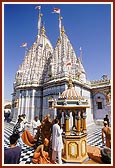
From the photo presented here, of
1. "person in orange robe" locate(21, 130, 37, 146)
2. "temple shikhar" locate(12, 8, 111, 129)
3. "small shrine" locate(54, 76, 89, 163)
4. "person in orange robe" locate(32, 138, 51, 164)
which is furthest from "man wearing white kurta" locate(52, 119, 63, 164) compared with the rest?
"temple shikhar" locate(12, 8, 111, 129)

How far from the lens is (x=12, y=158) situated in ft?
9.95

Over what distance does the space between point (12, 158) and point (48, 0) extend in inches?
162

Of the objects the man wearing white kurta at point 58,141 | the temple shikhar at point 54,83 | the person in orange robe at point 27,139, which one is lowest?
the person in orange robe at point 27,139

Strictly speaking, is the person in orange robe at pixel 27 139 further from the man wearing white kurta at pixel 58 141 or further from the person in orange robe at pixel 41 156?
the man wearing white kurta at pixel 58 141

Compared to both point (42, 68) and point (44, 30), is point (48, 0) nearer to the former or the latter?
point (42, 68)

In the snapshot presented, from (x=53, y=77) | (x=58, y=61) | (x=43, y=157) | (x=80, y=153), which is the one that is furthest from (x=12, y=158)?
(x=58, y=61)

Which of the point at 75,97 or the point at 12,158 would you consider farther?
the point at 75,97

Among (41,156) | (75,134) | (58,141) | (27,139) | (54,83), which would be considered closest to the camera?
(58,141)

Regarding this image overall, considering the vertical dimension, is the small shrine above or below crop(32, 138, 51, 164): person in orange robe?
above

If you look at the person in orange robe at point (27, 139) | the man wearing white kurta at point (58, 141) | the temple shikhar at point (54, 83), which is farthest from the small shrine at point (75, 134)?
the temple shikhar at point (54, 83)

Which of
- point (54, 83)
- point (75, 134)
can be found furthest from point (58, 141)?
point (54, 83)

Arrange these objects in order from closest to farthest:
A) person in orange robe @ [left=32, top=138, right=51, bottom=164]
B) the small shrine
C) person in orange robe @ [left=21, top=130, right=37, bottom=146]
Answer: person in orange robe @ [left=32, top=138, right=51, bottom=164], the small shrine, person in orange robe @ [left=21, top=130, right=37, bottom=146]

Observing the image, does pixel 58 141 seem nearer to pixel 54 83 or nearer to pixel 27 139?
pixel 27 139

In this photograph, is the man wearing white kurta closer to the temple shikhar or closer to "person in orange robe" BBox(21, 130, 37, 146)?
"person in orange robe" BBox(21, 130, 37, 146)
